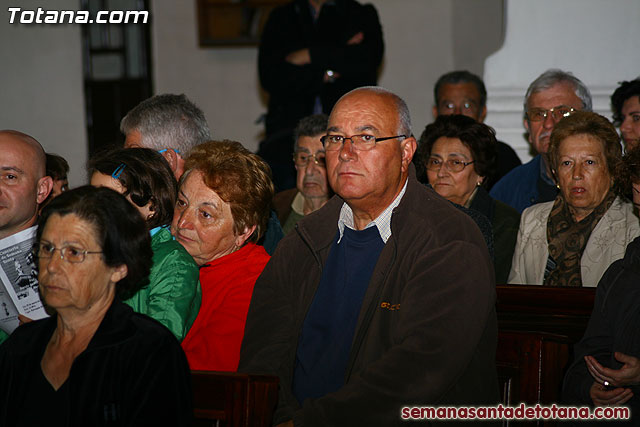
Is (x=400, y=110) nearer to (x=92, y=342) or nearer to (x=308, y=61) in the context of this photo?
(x=92, y=342)

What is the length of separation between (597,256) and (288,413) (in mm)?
1702

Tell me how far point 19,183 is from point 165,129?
31.5 inches

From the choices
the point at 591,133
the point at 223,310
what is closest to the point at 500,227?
the point at 591,133

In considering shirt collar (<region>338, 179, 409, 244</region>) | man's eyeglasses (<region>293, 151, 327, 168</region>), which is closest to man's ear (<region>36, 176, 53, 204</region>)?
shirt collar (<region>338, 179, 409, 244</region>)

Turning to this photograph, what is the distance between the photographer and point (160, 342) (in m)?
1.84

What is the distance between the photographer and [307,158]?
4203mm

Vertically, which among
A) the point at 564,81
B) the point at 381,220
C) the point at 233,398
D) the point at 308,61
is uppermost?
the point at 308,61

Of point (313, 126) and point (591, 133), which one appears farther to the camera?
point (313, 126)

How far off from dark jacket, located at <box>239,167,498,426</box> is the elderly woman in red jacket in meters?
0.28

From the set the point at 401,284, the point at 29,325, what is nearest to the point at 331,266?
the point at 401,284

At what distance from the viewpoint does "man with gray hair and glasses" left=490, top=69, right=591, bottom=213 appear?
400 centimetres

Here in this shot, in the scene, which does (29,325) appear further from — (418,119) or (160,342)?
(418,119)

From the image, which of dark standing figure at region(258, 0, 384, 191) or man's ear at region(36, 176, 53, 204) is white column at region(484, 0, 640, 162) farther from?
man's ear at region(36, 176, 53, 204)

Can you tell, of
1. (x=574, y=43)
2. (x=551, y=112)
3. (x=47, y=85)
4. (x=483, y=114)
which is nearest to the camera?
(x=551, y=112)
